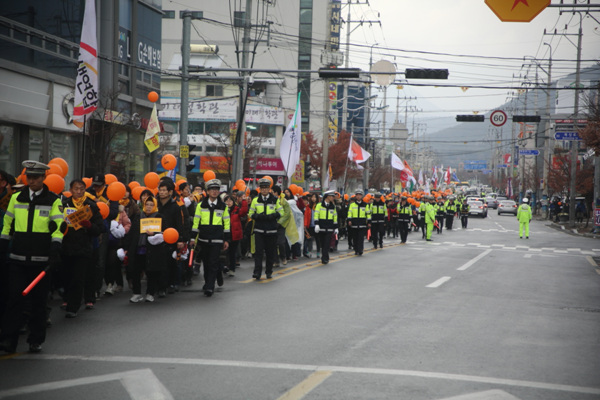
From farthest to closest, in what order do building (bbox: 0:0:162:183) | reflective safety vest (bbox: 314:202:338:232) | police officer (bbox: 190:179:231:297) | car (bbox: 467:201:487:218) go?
1. car (bbox: 467:201:487:218)
2. building (bbox: 0:0:162:183)
3. reflective safety vest (bbox: 314:202:338:232)
4. police officer (bbox: 190:179:231:297)

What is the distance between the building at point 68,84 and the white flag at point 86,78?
160cm

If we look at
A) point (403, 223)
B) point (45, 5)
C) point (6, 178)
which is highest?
point (45, 5)

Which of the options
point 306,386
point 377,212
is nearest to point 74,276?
point 306,386

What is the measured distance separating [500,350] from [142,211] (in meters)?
5.88

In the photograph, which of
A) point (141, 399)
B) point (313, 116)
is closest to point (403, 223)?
point (141, 399)

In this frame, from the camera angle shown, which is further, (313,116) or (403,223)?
(313,116)

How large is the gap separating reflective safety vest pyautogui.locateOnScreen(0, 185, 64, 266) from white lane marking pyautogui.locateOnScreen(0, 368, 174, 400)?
1.76 metres

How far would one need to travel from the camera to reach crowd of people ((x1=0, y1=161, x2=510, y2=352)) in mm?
7500

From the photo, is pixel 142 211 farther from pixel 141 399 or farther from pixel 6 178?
pixel 141 399

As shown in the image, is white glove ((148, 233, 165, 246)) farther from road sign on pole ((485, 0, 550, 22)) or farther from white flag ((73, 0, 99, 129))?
road sign on pole ((485, 0, 550, 22))

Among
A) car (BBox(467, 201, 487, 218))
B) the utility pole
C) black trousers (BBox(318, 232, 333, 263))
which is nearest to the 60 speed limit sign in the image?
the utility pole

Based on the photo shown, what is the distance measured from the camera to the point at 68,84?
2278 centimetres

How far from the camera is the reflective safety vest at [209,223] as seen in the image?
461 inches

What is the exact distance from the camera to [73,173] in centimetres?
2445
